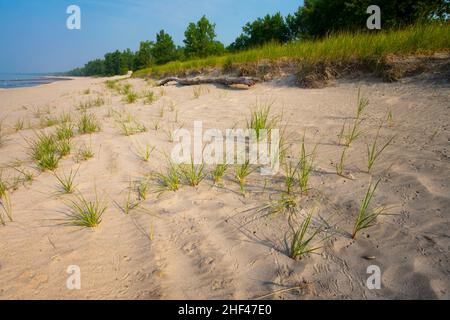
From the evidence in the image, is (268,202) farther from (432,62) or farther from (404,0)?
(404,0)

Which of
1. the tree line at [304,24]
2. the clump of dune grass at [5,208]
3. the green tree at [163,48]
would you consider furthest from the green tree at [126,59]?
the clump of dune grass at [5,208]

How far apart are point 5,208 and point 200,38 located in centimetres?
3236

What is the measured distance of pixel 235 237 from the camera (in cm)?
145

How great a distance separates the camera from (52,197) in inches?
78.5

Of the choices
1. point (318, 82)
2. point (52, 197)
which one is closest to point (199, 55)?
point (318, 82)

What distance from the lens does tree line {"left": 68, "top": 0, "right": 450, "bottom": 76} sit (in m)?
15.2

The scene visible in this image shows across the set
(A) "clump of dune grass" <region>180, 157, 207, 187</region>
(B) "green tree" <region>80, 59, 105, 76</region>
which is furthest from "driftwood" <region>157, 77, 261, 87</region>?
(B) "green tree" <region>80, 59, 105, 76</region>

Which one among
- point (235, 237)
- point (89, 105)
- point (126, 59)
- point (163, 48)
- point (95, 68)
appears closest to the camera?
point (235, 237)

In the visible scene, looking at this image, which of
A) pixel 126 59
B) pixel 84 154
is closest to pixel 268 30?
pixel 84 154

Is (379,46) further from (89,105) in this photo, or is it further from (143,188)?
(89,105)

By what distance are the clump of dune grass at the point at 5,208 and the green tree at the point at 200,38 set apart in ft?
99.8

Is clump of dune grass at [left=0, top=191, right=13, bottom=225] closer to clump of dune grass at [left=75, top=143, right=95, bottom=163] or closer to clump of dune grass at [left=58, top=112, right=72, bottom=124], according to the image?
clump of dune grass at [left=75, top=143, right=95, bottom=163]

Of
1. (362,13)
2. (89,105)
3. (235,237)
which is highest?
(362,13)

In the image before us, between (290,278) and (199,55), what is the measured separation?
3208cm
